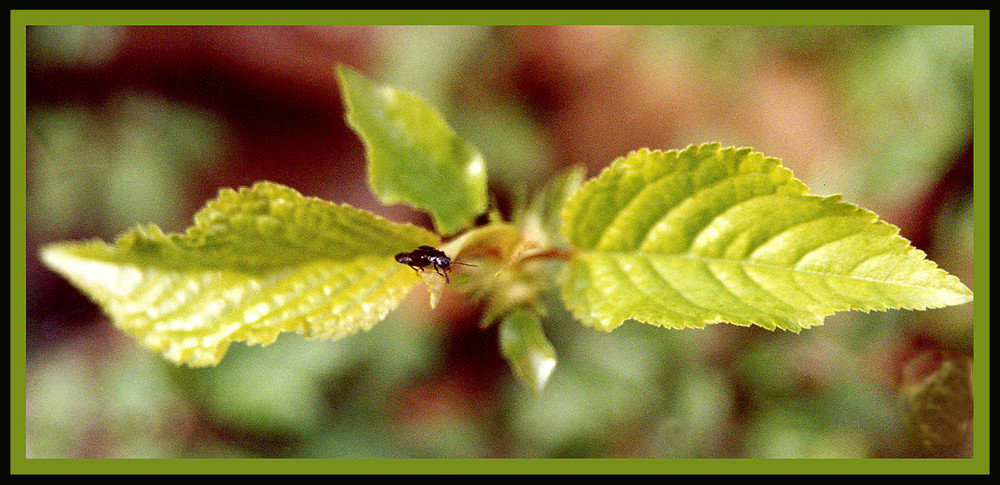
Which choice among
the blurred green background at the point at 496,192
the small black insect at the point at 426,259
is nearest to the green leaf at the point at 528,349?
the small black insect at the point at 426,259

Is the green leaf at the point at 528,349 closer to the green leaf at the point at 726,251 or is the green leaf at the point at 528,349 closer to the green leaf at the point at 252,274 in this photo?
the green leaf at the point at 726,251

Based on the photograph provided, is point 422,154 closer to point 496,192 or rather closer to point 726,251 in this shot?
point 726,251

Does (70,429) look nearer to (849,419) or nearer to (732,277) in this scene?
(732,277)

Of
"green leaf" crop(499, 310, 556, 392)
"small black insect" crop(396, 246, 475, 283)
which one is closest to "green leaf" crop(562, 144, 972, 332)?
"green leaf" crop(499, 310, 556, 392)

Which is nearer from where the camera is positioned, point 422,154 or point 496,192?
point 422,154

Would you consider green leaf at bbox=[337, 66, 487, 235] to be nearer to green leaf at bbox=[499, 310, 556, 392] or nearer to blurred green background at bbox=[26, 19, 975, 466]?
green leaf at bbox=[499, 310, 556, 392]

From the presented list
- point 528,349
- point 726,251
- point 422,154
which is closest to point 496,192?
point 422,154
